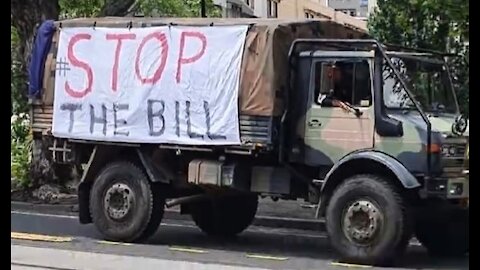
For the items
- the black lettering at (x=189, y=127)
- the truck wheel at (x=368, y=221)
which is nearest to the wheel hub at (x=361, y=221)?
the truck wheel at (x=368, y=221)

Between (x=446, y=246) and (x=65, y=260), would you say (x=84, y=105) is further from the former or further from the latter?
(x=446, y=246)

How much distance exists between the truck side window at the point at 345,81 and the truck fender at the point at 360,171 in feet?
1.97

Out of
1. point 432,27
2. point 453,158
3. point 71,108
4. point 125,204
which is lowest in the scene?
point 125,204

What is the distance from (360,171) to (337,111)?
0.72m

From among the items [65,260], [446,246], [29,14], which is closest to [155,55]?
[65,260]

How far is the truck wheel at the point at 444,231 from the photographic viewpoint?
38.8ft

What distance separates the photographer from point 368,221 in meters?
11.2

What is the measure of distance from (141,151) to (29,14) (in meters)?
5.90

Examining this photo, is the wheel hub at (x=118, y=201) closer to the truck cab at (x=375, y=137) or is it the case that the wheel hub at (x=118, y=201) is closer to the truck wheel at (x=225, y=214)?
the truck wheel at (x=225, y=214)

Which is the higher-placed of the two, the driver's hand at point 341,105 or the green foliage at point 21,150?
the driver's hand at point 341,105

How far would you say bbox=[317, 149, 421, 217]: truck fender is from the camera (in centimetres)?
1102

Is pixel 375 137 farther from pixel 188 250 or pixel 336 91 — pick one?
pixel 188 250

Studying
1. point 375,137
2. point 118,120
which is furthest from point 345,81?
point 118,120

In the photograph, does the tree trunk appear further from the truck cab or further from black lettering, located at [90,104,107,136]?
the truck cab
